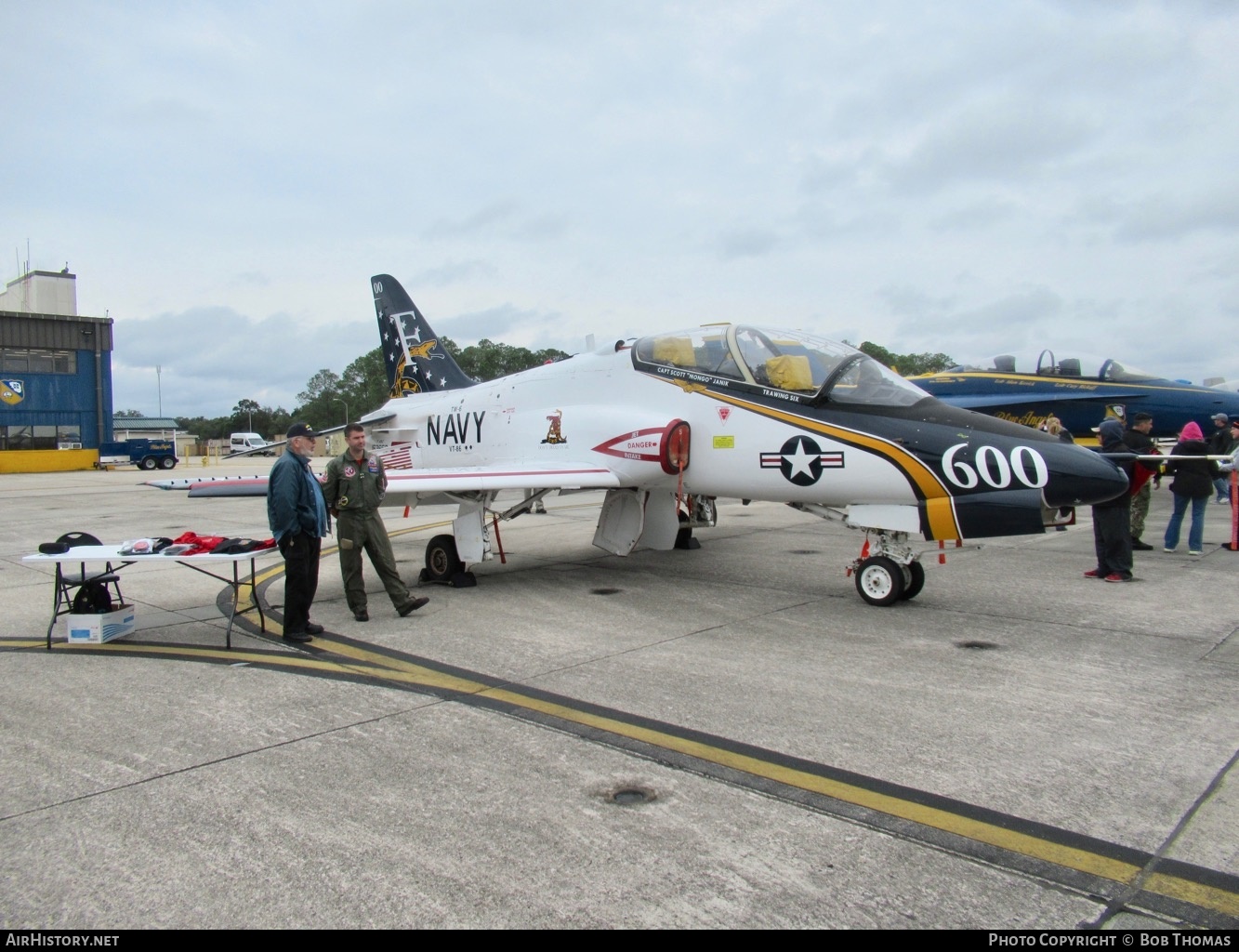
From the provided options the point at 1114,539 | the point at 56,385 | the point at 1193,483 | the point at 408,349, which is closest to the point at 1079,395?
the point at 1193,483

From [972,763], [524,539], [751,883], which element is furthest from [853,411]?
[524,539]

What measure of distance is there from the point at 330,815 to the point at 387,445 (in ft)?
29.5

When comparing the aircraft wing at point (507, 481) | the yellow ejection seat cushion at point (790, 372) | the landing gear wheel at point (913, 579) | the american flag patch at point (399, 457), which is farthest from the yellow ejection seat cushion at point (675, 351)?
the american flag patch at point (399, 457)

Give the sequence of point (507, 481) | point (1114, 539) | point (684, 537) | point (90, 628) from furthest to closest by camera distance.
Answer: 1. point (684, 537)
2. point (1114, 539)
3. point (507, 481)
4. point (90, 628)

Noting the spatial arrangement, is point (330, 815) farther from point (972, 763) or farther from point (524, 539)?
point (524, 539)

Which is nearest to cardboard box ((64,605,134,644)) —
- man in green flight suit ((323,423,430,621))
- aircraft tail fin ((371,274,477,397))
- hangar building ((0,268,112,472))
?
man in green flight suit ((323,423,430,621))

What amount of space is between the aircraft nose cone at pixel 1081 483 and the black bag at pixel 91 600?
724 centimetres

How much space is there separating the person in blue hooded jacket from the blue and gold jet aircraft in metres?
12.3

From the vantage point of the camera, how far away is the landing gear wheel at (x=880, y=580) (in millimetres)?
7148

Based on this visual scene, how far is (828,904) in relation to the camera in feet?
8.65

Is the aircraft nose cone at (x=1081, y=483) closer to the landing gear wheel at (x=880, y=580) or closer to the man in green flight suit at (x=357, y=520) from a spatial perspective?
the landing gear wheel at (x=880, y=580)

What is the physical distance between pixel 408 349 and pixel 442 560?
543 cm

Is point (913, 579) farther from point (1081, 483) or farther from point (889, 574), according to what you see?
point (1081, 483)

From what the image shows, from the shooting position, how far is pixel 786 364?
750cm
